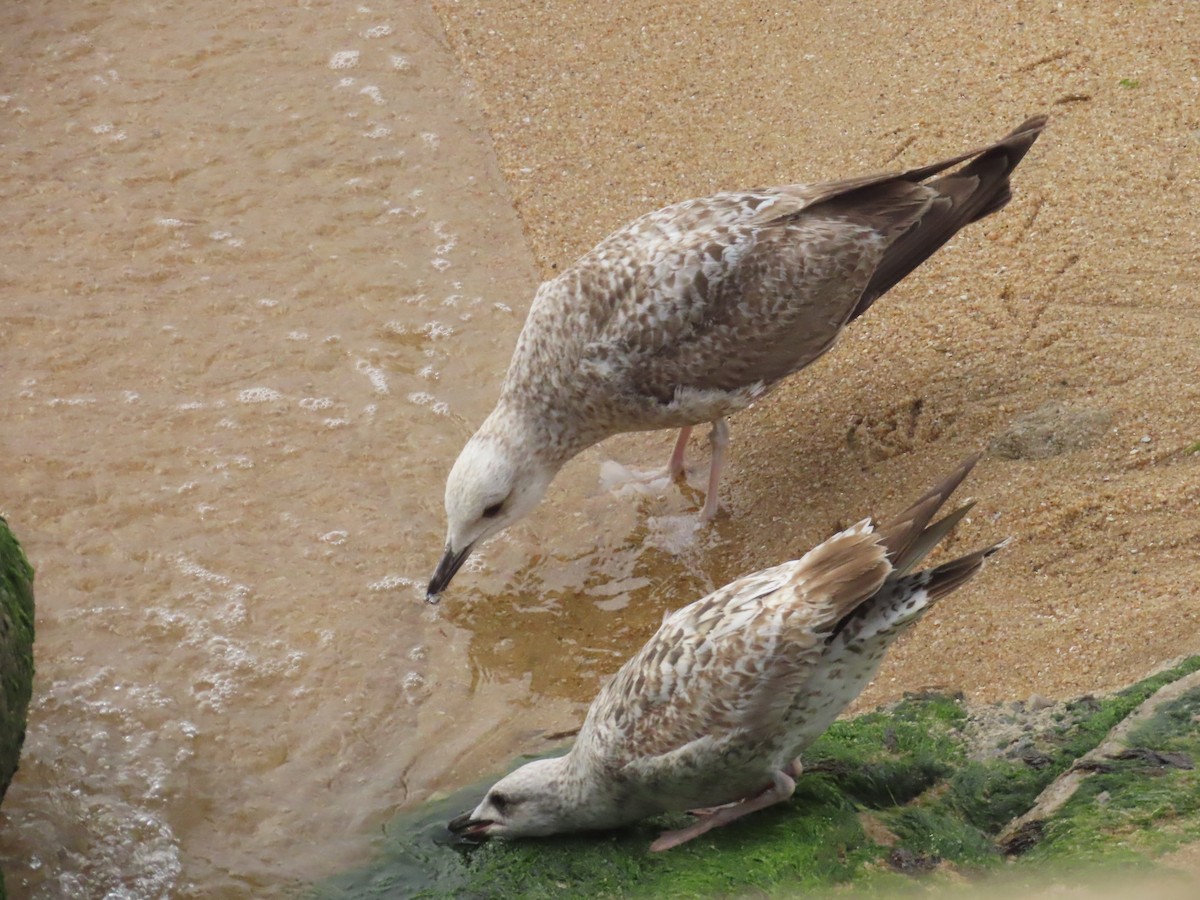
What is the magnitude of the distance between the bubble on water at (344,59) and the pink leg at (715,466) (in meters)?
3.58

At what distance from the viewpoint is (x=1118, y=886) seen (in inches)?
129

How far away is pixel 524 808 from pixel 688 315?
2055 mm

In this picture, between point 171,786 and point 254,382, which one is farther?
point 254,382

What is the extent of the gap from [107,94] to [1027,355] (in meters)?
5.27

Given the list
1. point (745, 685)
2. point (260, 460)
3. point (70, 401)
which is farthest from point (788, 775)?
point (70, 401)

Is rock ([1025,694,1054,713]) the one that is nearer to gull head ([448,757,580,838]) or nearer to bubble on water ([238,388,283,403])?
gull head ([448,757,580,838])

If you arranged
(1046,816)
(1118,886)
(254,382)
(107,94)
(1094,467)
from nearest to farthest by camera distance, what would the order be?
(1118,886), (1046,816), (1094,467), (254,382), (107,94)

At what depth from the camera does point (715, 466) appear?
226 inches

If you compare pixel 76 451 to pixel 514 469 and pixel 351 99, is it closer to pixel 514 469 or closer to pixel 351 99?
pixel 514 469

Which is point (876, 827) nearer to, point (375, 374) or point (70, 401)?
point (375, 374)

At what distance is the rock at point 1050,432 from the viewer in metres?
5.38

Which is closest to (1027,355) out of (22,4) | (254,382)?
(254,382)

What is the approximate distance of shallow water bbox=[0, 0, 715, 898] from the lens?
15.6ft

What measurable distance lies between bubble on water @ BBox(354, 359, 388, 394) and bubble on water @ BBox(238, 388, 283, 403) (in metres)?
0.41
